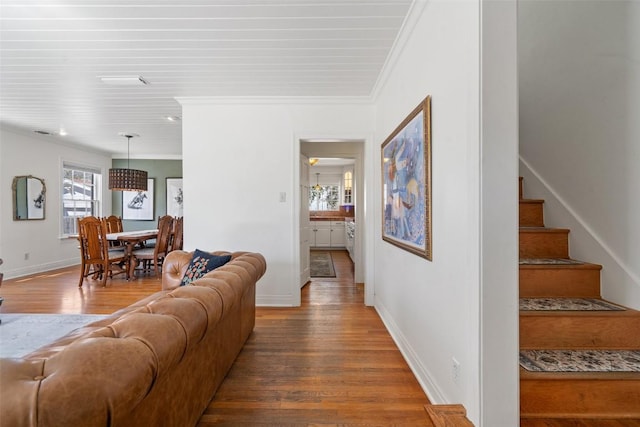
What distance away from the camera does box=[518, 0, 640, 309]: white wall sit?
162 cm

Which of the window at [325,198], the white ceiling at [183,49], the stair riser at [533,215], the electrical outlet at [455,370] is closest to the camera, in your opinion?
the electrical outlet at [455,370]

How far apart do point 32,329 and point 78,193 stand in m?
4.44

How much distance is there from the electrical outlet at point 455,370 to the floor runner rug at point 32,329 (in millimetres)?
3278

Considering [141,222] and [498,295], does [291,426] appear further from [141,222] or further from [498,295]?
[141,222]

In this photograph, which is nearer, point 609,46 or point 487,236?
point 487,236

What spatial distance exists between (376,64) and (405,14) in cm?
71

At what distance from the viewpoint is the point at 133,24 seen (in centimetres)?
→ 210

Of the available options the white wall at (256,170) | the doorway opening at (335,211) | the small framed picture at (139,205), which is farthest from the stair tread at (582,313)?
the small framed picture at (139,205)

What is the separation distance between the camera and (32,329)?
9.27 feet

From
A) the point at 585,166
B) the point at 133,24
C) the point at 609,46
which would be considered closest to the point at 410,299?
the point at 585,166

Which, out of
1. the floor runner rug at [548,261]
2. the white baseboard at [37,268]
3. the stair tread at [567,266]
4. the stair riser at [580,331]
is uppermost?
the floor runner rug at [548,261]

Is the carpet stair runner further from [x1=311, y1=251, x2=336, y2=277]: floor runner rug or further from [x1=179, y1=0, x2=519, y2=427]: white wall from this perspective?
[x1=311, y1=251, x2=336, y2=277]: floor runner rug

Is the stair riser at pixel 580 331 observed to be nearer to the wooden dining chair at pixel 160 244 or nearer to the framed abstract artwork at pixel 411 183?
the framed abstract artwork at pixel 411 183

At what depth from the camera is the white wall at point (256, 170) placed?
355 cm
